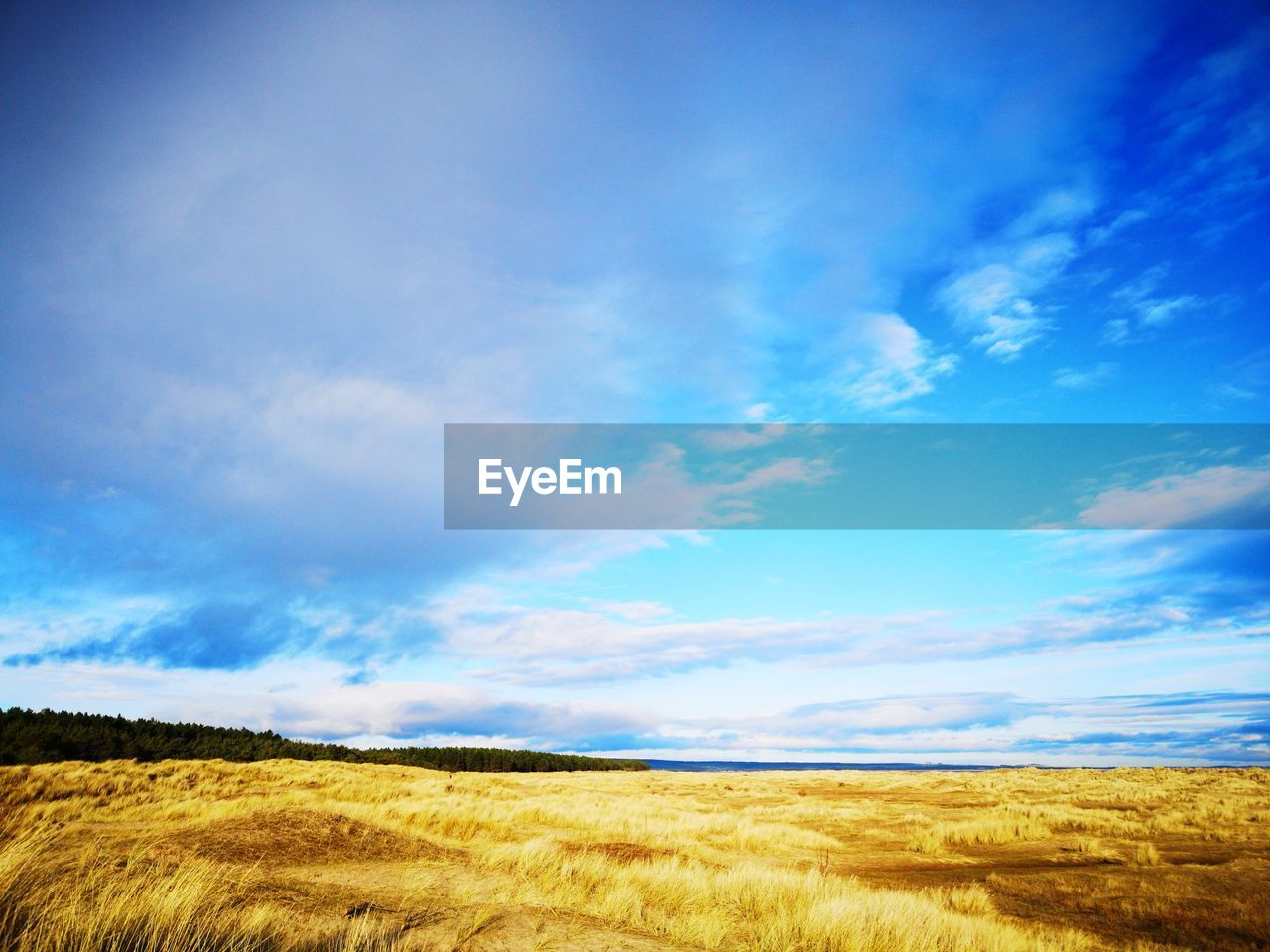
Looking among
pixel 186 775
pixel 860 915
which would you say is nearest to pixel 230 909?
pixel 860 915

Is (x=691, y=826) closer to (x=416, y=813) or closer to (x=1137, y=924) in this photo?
(x=416, y=813)

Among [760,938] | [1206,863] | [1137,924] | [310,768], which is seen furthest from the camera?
[310,768]

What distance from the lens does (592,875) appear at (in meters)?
13.2

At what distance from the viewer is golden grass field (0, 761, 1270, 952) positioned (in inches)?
305

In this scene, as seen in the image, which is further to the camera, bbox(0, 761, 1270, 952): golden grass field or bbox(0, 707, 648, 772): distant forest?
bbox(0, 707, 648, 772): distant forest

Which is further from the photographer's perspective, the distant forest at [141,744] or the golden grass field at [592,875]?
the distant forest at [141,744]

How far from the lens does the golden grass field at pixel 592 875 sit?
7734mm

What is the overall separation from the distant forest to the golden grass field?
17415 millimetres

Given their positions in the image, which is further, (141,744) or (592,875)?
(141,744)

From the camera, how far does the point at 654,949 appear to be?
8.75m

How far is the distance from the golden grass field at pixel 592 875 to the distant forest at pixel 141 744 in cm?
1742

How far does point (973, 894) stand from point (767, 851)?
25.8ft

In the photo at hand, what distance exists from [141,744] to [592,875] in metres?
58.0

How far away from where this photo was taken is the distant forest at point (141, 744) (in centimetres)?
4369
